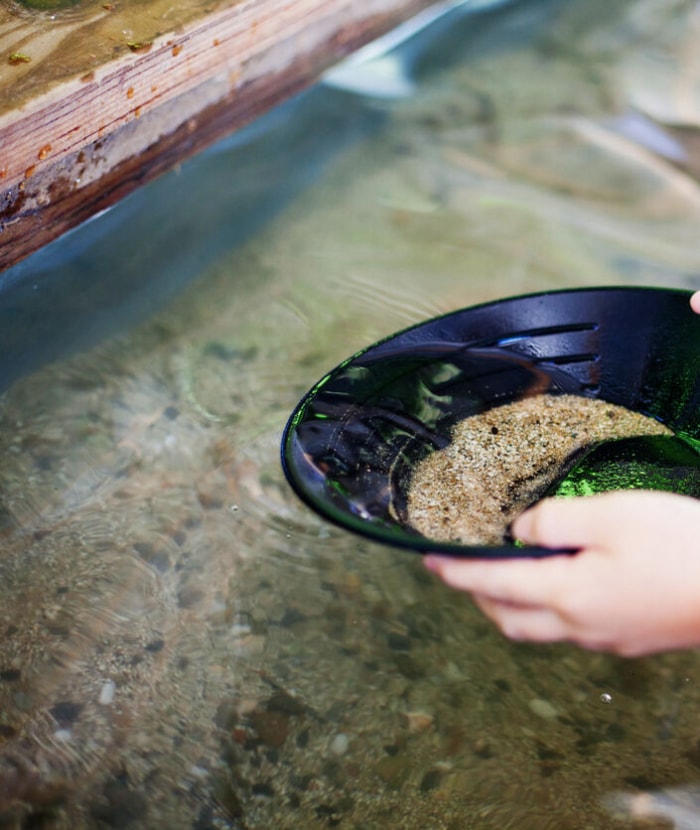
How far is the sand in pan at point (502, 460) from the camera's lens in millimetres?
1387

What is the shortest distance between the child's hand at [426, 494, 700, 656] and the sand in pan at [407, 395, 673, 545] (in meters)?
0.22

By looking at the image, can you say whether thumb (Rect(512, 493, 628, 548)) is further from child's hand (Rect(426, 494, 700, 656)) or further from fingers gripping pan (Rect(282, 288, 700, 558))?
fingers gripping pan (Rect(282, 288, 700, 558))

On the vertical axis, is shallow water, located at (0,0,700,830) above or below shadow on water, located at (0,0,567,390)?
below

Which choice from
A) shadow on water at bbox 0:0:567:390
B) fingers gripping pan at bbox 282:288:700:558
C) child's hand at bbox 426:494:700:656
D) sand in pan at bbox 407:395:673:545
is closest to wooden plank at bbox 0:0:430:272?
shadow on water at bbox 0:0:567:390

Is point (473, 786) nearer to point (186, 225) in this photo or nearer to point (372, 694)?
point (372, 694)

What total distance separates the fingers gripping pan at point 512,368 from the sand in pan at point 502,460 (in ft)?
0.08

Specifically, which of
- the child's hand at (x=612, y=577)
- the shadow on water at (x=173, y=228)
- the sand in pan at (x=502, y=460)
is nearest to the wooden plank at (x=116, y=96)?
the shadow on water at (x=173, y=228)

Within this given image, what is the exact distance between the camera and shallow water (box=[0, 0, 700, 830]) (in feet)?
4.56

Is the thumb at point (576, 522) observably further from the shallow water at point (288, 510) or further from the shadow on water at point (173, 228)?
the shadow on water at point (173, 228)

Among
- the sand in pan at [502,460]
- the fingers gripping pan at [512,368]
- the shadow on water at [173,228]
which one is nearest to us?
the sand in pan at [502,460]

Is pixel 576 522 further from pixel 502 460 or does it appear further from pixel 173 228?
pixel 173 228

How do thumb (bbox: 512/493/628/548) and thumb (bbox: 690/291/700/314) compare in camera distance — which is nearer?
thumb (bbox: 512/493/628/548)

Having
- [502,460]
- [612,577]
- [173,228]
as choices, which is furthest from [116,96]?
[612,577]

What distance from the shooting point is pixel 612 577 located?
3.59ft
